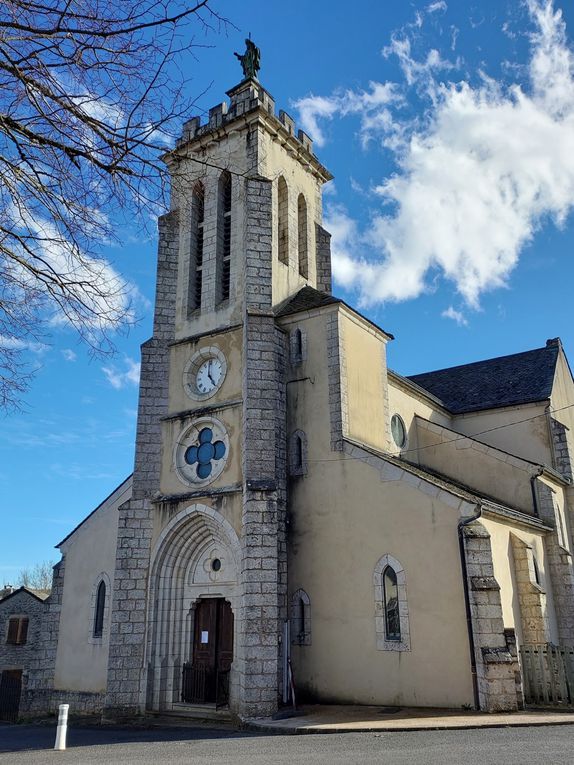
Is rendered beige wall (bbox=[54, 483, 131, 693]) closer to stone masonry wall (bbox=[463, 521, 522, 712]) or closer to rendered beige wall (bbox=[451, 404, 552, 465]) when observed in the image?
stone masonry wall (bbox=[463, 521, 522, 712])

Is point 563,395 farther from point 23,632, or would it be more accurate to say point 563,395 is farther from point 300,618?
point 23,632

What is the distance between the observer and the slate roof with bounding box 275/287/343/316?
18.6 metres

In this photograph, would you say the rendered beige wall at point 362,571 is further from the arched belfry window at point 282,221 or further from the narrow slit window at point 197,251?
the narrow slit window at point 197,251

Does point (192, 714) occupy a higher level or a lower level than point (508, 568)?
lower

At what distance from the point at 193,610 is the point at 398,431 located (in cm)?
868

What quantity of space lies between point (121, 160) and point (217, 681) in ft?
47.2

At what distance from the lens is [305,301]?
63.5 ft

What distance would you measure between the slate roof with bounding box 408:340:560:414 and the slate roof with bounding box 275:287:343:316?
9287mm

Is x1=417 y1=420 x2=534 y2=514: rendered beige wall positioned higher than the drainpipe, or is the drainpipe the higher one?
x1=417 y1=420 x2=534 y2=514: rendered beige wall

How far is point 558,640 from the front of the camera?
18625 mm

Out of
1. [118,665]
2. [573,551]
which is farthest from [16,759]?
[573,551]

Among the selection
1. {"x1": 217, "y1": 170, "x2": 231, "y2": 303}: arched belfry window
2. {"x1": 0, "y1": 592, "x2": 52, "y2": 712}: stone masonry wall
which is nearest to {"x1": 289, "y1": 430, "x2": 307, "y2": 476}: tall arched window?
{"x1": 217, "y1": 170, "x2": 231, "y2": 303}: arched belfry window

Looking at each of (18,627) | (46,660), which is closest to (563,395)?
(46,660)

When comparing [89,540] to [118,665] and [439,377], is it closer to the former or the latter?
[118,665]
